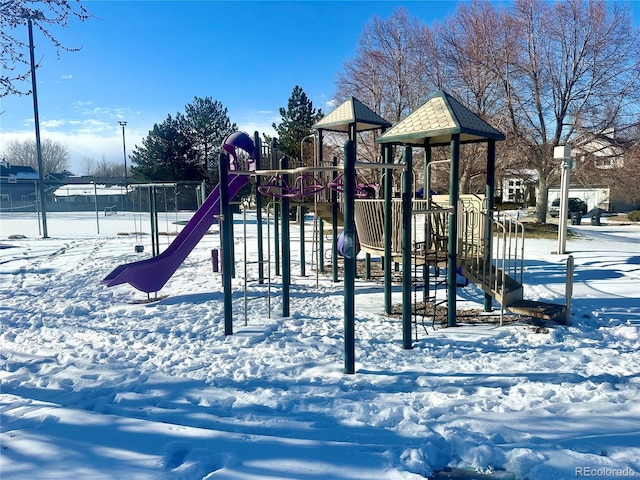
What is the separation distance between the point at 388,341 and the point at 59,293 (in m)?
6.89

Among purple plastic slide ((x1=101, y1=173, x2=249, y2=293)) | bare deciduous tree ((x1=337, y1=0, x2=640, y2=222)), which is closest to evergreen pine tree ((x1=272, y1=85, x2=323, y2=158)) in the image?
bare deciduous tree ((x1=337, y1=0, x2=640, y2=222))

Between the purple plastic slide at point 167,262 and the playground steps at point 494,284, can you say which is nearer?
the playground steps at point 494,284

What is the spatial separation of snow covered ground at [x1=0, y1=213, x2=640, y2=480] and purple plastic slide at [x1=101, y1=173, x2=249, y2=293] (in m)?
0.44

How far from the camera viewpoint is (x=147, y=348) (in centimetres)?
566

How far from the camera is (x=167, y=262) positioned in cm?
870

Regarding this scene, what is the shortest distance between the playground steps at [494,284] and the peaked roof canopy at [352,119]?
4501 mm

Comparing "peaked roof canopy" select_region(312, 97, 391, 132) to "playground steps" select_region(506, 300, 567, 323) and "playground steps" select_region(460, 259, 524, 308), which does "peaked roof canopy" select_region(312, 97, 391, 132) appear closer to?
"playground steps" select_region(460, 259, 524, 308)

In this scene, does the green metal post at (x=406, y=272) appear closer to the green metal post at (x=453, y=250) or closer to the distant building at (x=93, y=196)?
the green metal post at (x=453, y=250)

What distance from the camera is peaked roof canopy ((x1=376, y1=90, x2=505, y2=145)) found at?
6473 millimetres

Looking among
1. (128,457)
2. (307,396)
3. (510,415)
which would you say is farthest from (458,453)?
(128,457)

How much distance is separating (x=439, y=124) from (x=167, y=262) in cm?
558

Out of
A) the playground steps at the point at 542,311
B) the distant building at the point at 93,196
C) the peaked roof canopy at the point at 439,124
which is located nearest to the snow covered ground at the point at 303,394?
the playground steps at the point at 542,311

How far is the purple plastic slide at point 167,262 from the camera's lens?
8.20m

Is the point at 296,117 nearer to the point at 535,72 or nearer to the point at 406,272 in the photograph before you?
the point at 535,72
